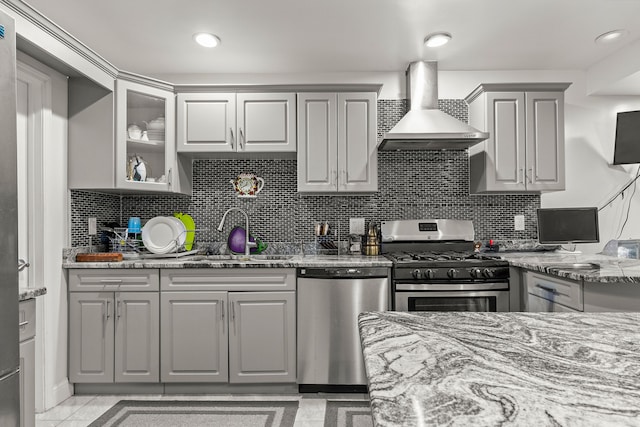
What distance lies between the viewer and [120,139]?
265 cm

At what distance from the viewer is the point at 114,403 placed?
7.99 feet

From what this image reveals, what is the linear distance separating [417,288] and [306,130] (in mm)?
1456

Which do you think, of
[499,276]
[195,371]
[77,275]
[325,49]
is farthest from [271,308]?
[325,49]

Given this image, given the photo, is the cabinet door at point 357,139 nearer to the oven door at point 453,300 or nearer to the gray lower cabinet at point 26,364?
the oven door at point 453,300

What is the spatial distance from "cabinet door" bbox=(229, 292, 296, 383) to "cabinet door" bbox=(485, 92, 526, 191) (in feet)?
6.25

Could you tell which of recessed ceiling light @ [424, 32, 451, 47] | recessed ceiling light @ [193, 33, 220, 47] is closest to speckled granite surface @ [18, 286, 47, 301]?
recessed ceiling light @ [193, 33, 220, 47]

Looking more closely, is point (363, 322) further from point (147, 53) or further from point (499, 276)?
point (147, 53)

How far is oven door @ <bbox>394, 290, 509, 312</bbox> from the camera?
2.53 m

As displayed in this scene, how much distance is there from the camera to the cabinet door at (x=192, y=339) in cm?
252

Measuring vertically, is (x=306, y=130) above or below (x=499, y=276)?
above

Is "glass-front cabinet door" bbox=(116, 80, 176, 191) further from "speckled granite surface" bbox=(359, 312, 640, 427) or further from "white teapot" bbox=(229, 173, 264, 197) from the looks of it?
"speckled granite surface" bbox=(359, 312, 640, 427)

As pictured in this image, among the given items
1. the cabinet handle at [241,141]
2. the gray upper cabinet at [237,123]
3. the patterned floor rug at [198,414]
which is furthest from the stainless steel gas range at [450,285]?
the cabinet handle at [241,141]

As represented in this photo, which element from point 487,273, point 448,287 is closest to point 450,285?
point 448,287

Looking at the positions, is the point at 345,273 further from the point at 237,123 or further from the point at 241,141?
the point at 237,123
